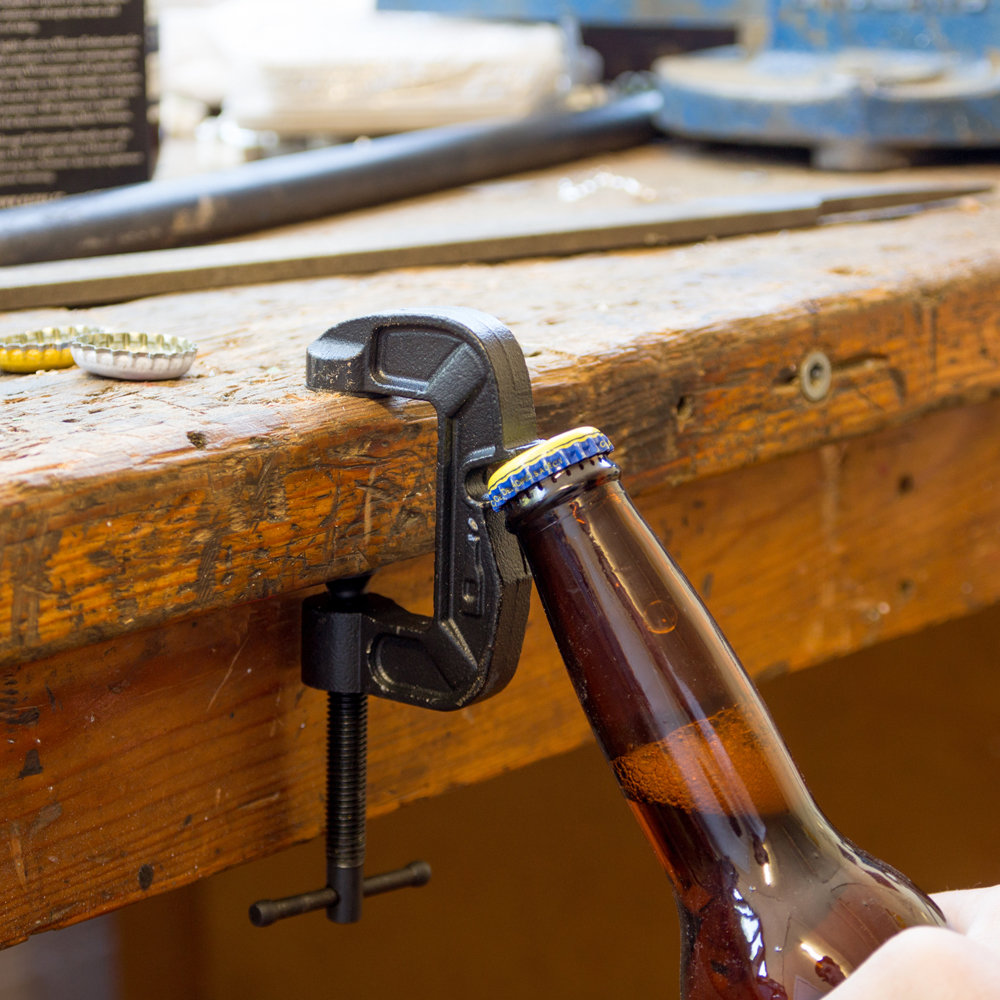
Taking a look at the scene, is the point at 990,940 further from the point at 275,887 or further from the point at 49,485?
the point at 275,887

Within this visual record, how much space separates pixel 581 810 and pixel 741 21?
1147mm

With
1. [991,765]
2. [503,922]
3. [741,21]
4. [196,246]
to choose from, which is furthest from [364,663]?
[741,21]

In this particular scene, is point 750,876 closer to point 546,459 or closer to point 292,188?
point 546,459

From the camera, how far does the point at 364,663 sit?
466mm

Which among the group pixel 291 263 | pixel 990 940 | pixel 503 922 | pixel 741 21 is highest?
pixel 741 21

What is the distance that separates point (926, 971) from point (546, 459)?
163 mm

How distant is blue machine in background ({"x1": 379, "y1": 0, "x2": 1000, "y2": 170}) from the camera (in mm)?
1133

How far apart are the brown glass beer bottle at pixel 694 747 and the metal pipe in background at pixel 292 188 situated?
0.50m

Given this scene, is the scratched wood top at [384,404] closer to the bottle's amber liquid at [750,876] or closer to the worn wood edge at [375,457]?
the worn wood edge at [375,457]

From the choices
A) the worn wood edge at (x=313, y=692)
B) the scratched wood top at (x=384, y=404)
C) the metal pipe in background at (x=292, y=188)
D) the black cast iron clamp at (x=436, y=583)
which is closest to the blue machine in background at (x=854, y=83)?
the metal pipe in background at (x=292, y=188)

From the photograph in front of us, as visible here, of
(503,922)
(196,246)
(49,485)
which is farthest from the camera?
(503,922)

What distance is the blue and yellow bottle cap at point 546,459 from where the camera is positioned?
0.35 meters

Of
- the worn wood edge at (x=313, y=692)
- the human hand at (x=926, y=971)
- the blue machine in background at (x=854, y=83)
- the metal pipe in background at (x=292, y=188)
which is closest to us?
the human hand at (x=926, y=971)

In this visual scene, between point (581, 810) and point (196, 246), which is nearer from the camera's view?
point (196, 246)
